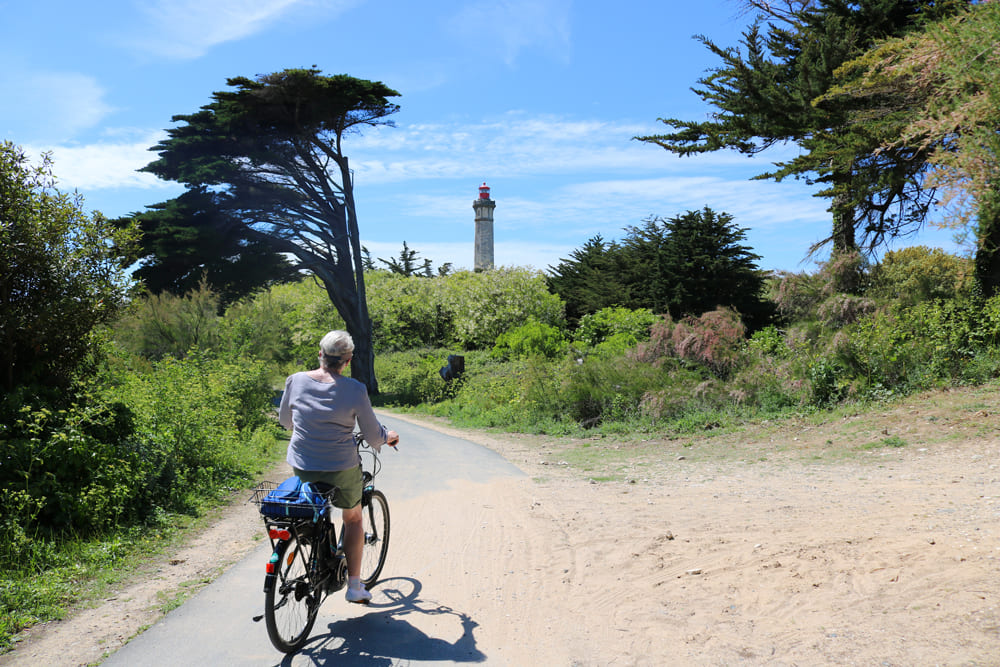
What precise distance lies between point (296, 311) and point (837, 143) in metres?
32.9

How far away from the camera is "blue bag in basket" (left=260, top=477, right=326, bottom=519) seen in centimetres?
391

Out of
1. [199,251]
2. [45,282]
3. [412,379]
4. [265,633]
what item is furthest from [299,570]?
[199,251]

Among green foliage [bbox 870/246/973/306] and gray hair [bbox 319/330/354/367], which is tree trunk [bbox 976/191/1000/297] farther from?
gray hair [bbox 319/330/354/367]

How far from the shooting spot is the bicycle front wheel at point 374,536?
16.5 ft

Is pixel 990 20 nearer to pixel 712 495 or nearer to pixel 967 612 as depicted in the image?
pixel 712 495

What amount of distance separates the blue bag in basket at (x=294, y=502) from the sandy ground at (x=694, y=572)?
1139mm

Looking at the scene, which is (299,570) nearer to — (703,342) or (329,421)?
(329,421)


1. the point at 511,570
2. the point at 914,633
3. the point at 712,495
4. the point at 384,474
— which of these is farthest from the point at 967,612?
the point at 384,474

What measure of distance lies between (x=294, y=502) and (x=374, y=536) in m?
1.32

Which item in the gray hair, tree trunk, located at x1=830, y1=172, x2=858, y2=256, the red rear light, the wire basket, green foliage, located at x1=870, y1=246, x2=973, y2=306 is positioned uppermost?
tree trunk, located at x1=830, y1=172, x2=858, y2=256

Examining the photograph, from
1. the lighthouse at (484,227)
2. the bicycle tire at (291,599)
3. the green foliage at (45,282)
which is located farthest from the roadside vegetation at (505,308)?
the lighthouse at (484,227)

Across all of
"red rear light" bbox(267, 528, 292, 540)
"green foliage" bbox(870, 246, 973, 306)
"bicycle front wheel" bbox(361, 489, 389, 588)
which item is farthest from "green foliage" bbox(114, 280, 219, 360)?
"green foliage" bbox(870, 246, 973, 306)

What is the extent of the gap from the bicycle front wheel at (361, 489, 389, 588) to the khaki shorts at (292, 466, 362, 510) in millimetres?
560

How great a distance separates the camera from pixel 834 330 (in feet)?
51.1
